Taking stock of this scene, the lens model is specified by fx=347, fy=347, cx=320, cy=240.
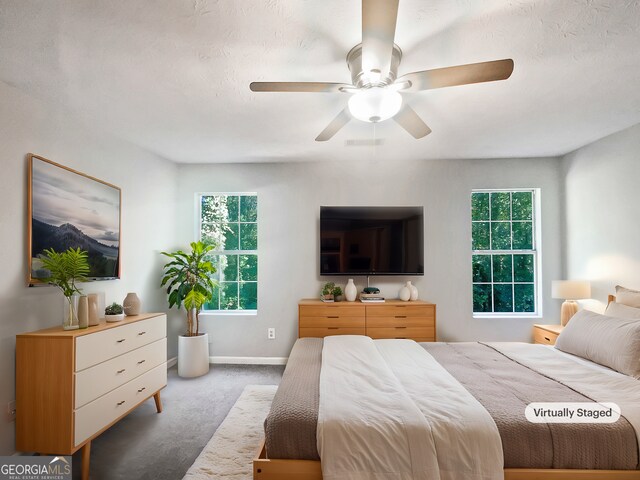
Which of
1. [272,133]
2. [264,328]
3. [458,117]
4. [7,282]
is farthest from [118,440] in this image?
[458,117]

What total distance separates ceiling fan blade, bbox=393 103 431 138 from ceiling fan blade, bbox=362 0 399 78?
0.48 metres

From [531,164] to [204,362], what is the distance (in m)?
4.58

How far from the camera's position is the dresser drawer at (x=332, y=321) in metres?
3.88

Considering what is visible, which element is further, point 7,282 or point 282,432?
point 7,282

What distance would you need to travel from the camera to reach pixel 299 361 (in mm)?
2506

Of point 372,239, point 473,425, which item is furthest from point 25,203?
point 372,239

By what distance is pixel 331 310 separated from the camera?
154 inches

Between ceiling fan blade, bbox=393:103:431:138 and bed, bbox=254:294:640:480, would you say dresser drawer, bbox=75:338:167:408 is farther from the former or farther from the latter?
ceiling fan blade, bbox=393:103:431:138

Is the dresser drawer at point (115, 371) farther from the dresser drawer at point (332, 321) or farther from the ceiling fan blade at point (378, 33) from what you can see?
the ceiling fan blade at point (378, 33)

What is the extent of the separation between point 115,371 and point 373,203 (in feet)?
10.5

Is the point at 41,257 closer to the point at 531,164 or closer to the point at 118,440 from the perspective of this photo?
the point at 118,440

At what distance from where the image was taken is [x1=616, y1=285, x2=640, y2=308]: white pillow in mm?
2809

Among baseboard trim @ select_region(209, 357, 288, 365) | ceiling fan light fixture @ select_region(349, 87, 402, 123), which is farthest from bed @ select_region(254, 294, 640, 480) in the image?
baseboard trim @ select_region(209, 357, 288, 365)

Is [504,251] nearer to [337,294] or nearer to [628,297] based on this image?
[628,297]
